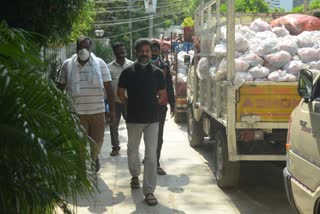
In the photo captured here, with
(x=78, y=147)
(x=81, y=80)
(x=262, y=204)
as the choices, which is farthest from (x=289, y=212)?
(x=78, y=147)

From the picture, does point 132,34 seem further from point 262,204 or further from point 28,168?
point 28,168

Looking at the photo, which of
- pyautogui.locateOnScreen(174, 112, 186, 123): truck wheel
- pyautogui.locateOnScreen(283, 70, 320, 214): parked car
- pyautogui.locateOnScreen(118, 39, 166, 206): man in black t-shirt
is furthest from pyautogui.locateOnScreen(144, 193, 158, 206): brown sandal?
pyautogui.locateOnScreen(174, 112, 186, 123): truck wheel

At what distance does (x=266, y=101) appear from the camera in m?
5.33

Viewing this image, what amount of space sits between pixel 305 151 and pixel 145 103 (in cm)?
206

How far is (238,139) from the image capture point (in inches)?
214

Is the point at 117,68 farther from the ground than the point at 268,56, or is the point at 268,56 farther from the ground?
the point at 268,56

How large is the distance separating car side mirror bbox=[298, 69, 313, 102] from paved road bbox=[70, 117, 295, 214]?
177 cm

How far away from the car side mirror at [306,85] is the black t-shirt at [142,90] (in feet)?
5.88

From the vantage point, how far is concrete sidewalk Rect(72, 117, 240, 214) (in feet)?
17.6

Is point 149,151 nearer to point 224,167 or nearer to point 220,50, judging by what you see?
point 224,167

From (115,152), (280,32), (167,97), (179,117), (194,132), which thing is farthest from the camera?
(179,117)

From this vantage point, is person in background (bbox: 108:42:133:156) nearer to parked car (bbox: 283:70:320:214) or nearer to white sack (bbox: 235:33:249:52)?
white sack (bbox: 235:33:249:52)

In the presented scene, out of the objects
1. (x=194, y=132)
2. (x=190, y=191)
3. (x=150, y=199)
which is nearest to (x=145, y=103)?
(x=150, y=199)

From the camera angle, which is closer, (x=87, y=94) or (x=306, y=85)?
(x=306, y=85)
